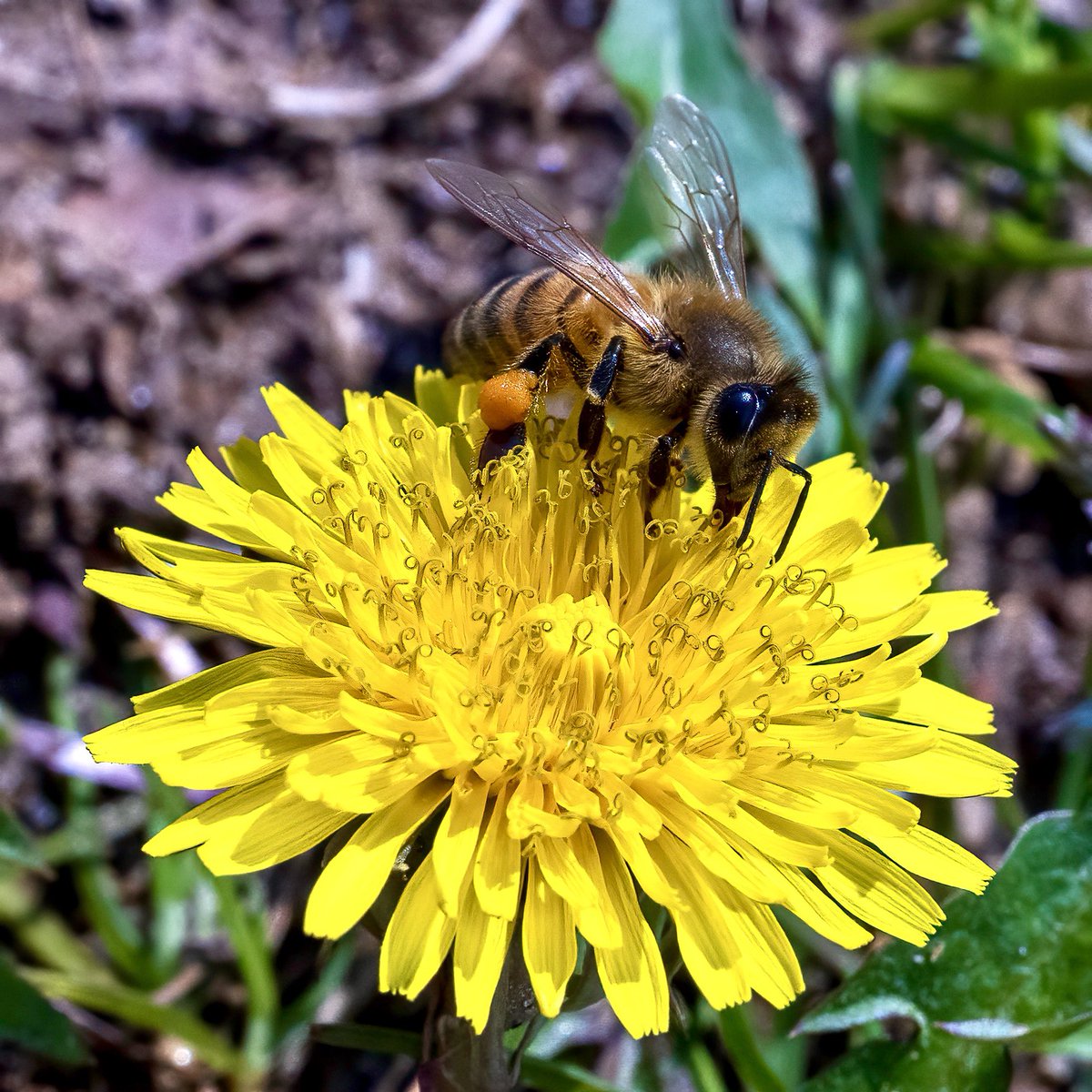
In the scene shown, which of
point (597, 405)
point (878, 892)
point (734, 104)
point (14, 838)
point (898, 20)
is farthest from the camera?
point (898, 20)

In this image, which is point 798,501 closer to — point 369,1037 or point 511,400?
point 511,400

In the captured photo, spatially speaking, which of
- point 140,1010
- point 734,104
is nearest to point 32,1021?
point 140,1010

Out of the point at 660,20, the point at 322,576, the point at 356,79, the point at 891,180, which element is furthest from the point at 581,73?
the point at 322,576

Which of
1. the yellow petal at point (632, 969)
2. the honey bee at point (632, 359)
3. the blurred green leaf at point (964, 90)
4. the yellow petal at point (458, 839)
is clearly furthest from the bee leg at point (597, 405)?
the blurred green leaf at point (964, 90)

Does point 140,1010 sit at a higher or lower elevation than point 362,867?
lower

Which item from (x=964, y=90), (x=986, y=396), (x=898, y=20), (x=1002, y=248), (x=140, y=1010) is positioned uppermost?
→ (x=898, y=20)

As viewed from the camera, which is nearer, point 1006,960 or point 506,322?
point 1006,960

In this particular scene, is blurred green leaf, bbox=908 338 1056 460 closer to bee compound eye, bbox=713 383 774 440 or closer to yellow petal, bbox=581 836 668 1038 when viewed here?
bee compound eye, bbox=713 383 774 440
